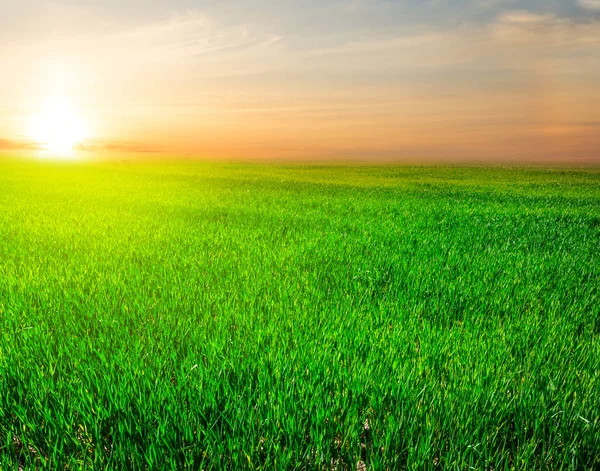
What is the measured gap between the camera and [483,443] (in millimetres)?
2252

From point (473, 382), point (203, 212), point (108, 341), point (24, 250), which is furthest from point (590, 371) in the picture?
point (203, 212)

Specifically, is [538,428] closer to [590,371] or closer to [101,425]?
[590,371]

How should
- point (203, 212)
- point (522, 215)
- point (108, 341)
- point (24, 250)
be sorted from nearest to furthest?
point (108, 341), point (24, 250), point (203, 212), point (522, 215)

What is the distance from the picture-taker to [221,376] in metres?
2.88

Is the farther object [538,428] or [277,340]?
[277,340]

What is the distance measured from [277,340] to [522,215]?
39.5 feet

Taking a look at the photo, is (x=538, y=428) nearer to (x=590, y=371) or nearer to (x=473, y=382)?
(x=473, y=382)

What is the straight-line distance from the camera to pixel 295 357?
10.2ft

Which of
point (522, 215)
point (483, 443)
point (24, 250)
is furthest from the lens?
point (522, 215)

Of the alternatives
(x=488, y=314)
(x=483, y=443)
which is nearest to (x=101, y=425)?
(x=483, y=443)

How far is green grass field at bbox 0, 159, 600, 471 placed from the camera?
2.26 meters

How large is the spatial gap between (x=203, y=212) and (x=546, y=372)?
1023 centimetres

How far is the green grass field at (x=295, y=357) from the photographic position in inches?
88.8

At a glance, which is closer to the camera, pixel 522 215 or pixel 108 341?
pixel 108 341
